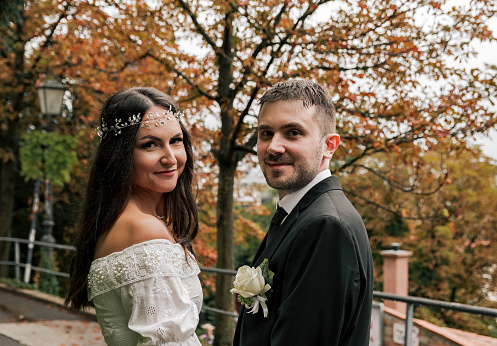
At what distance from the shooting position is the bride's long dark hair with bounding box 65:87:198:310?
7.27 ft

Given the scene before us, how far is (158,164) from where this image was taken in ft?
7.48

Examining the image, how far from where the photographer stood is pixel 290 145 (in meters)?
1.72

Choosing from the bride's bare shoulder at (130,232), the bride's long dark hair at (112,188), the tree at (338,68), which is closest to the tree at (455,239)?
the tree at (338,68)

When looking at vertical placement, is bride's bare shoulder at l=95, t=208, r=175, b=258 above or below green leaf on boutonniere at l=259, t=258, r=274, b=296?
above

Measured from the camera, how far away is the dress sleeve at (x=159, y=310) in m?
2.01

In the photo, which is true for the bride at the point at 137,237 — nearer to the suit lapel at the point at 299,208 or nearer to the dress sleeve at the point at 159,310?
the dress sleeve at the point at 159,310

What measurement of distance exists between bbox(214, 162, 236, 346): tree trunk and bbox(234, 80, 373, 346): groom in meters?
Answer: 5.59

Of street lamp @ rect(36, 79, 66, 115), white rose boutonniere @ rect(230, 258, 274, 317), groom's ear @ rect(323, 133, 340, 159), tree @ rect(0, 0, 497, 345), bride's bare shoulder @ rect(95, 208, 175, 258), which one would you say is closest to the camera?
white rose boutonniere @ rect(230, 258, 274, 317)

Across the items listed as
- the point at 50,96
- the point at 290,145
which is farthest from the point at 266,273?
the point at 50,96

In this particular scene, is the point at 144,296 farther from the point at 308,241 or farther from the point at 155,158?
the point at 308,241

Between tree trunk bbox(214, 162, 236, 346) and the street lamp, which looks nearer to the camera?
tree trunk bbox(214, 162, 236, 346)

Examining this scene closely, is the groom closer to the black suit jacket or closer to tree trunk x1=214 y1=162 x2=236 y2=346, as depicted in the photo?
the black suit jacket

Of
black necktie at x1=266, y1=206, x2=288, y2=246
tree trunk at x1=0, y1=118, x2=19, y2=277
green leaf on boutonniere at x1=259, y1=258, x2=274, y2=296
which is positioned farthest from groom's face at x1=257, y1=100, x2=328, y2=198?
tree trunk at x1=0, y1=118, x2=19, y2=277

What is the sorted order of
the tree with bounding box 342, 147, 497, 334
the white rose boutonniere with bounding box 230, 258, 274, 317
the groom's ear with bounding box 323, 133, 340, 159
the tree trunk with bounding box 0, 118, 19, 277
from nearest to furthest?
1. the white rose boutonniere with bounding box 230, 258, 274, 317
2. the groom's ear with bounding box 323, 133, 340, 159
3. the tree trunk with bounding box 0, 118, 19, 277
4. the tree with bounding box 342, 147, 497, 334
